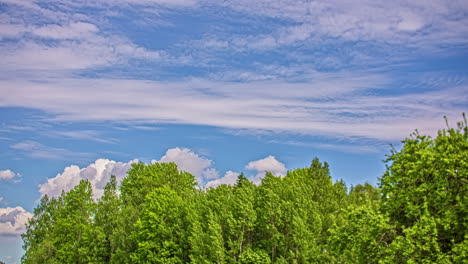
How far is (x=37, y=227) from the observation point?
7912cm

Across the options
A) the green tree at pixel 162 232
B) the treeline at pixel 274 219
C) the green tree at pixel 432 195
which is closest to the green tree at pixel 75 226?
the treeline at pixel 274 219

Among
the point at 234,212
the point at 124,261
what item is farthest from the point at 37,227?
the point at 234,212

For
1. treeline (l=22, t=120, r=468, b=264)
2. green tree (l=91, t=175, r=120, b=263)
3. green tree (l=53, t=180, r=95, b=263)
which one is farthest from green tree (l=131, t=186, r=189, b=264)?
green tree (l=53, t=180, r=95, b=263)

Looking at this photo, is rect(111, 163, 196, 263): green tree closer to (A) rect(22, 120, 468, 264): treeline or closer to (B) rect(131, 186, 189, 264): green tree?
(A) rect(22, 120, 468, 264): treeline

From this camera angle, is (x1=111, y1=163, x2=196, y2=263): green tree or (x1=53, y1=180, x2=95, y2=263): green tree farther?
Result: (x1=53, y1=180, x2=95, y2=263): green tree

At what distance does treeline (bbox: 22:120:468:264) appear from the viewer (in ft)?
88.5

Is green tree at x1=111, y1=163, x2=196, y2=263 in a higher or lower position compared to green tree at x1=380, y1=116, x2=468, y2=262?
higher

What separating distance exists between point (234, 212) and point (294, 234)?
7.21m

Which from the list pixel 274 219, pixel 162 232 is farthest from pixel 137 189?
pixel 274 219

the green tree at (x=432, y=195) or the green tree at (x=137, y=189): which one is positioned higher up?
the green tree at (x=137, y=189)

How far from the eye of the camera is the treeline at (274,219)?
26984 mm

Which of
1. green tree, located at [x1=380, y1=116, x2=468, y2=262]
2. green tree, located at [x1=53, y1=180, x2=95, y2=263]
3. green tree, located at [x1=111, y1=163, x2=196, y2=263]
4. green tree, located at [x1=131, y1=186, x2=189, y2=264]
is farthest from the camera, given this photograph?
green tree, located at [x1=53, y1=180, x2=95, y2=263]

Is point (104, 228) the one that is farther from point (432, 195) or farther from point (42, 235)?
point (432, 195)

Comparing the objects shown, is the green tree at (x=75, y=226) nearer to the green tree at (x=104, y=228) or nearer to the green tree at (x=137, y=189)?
the green tree at (x=104, y=228)
